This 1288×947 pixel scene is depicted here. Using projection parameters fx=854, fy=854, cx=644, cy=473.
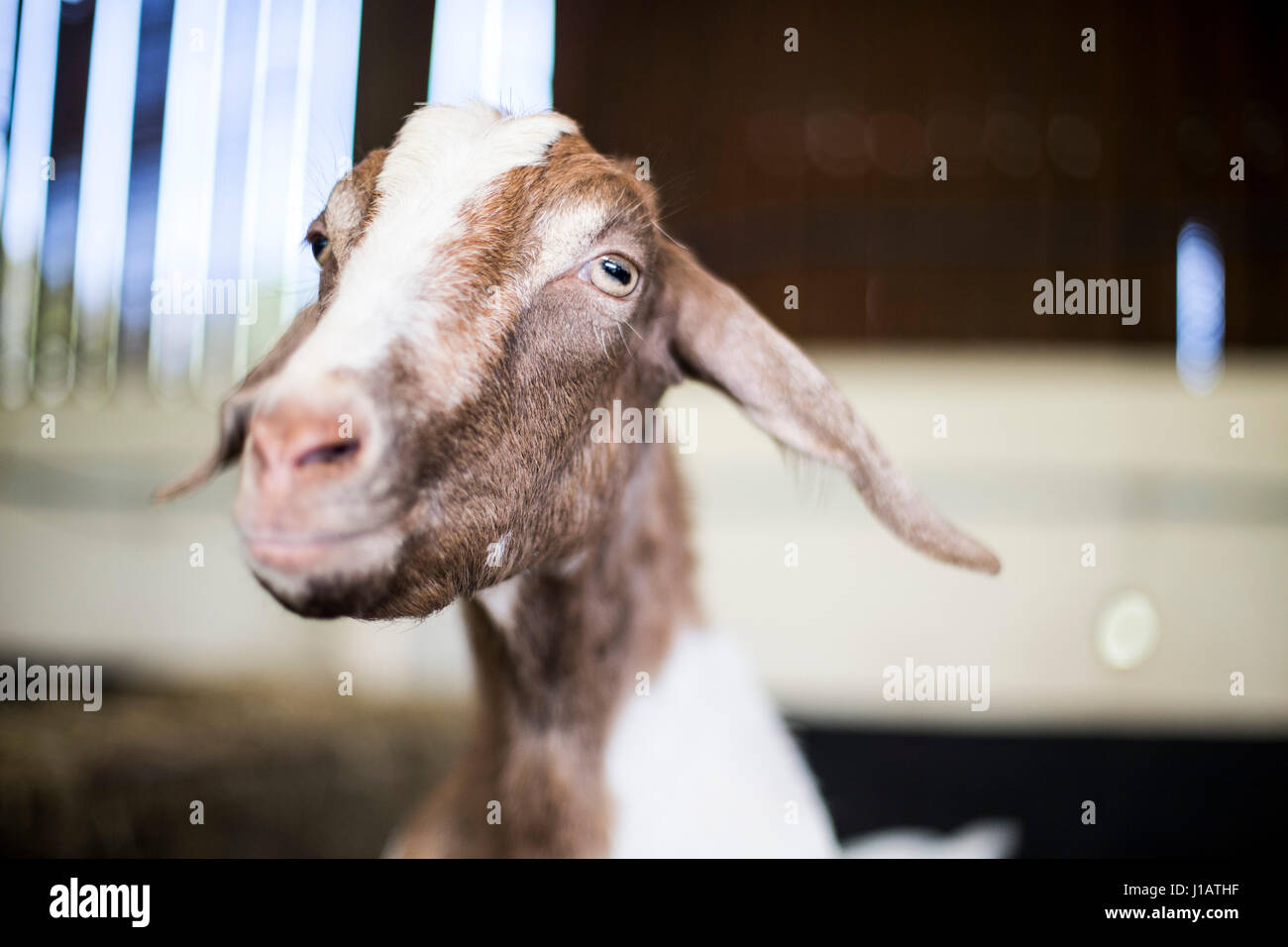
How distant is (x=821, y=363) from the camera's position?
2834 mm

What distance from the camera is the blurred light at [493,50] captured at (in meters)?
1.78

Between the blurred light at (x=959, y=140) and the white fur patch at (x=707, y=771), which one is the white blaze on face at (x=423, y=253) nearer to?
the white fur patch at (x=707, y=771)

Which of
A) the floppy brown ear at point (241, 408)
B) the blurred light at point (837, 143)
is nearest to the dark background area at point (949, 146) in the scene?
the blurred light at point (837, 143)

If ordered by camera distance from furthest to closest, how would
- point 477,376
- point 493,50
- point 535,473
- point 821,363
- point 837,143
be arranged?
point 821,363
point 837,143
point 493,50
point 535,473
point 477,376

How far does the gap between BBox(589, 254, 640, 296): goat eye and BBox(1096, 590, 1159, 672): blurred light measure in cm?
216

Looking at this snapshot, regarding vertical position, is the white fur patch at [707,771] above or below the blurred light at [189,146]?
below

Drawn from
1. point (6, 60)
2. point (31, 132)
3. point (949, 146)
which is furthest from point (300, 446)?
point (949, 146)

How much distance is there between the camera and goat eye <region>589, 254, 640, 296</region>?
1283 mm

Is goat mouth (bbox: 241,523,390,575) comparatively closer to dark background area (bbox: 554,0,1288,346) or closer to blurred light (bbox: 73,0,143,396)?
dark background area (bbox: 554,0,1288,346)

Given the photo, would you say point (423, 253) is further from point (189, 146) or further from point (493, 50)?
point (189, 146)

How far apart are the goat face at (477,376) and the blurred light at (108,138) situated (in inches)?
33.7

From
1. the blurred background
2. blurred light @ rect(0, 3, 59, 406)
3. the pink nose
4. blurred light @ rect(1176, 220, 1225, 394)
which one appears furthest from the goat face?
blurred light @ rect(1176, 220, 1225, 394)

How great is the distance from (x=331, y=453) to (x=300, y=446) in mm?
39
